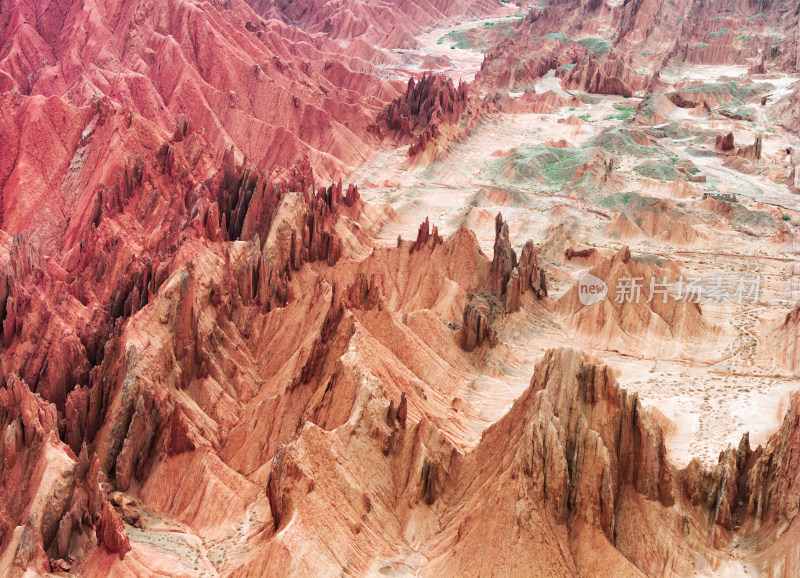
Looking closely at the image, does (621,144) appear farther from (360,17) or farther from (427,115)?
(360,17)

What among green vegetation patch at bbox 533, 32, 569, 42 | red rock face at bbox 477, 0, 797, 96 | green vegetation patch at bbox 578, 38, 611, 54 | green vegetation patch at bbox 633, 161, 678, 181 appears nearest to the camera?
green vegetation patch at bbox 633, 161, 678, 181

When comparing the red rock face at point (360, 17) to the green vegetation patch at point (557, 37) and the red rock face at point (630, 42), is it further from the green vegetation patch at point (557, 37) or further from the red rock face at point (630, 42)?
the green vegetation patch at point (557, 37)

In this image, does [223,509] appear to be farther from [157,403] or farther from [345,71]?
[345,71]

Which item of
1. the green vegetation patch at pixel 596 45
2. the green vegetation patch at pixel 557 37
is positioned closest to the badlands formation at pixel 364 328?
the green vegetation patch at pixel 596 45

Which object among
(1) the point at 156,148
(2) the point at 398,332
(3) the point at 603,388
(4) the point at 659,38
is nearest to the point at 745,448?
(3) the point at 603,388

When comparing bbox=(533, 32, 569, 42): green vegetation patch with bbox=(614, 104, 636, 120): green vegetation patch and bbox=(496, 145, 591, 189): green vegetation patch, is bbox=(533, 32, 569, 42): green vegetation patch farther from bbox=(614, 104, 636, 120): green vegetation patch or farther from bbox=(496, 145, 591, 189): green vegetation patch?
bbox=(496, 145, 591, 189): green vegetation patch
